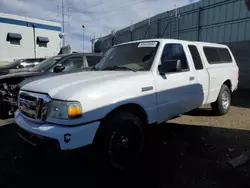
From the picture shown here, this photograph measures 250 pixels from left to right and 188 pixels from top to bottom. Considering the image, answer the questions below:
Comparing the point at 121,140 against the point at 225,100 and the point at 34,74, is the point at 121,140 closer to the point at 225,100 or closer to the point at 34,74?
the point at 34,74

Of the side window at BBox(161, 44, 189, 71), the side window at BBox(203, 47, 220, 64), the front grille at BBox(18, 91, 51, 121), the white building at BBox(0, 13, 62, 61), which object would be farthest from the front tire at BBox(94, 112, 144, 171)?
the white building at BBox(0, 13, 62, 61)

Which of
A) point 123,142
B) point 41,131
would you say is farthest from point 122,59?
point 41,131

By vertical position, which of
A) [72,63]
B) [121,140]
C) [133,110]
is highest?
[72,63]

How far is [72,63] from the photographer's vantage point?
691 cm

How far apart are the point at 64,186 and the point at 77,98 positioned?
1.19 m

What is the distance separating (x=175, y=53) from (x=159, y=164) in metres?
2.10

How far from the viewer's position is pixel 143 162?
3.49m

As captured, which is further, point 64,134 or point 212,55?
point 212,55

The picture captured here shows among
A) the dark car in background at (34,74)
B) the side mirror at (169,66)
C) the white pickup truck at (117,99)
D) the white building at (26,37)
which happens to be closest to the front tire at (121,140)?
the white pickup truck at (117,99)

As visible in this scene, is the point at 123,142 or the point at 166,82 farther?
the point at 166,82

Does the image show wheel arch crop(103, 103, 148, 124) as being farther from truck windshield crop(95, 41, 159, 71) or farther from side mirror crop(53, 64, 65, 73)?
side mirror crop(53, 64, 65, 73)

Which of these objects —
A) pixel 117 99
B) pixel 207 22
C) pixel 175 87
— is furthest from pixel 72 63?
pixel 207 22

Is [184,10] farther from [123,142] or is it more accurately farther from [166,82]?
[123,142]

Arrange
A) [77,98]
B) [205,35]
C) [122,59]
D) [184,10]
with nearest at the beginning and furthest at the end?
1. [77,98]
2. [122,59]
3. [205,35]
4. [184,10]
